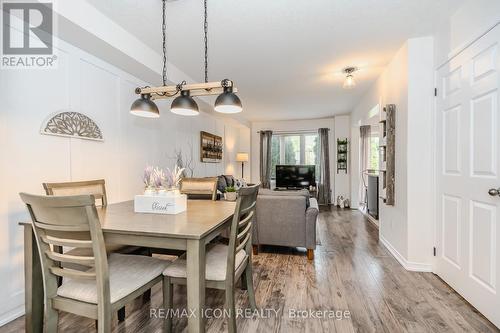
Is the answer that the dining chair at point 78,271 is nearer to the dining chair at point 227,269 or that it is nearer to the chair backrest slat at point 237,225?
the dining chair at point 227,269

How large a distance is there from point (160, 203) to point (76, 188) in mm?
839

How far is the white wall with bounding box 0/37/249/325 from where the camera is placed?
1.83 metres

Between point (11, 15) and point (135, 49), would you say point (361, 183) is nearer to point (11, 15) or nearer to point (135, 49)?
point (135, 49)

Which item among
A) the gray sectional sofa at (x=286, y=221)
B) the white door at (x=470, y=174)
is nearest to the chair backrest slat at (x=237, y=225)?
the gray sectional sofa at (x=286, y=221)

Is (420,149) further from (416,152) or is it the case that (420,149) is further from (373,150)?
(373,150)

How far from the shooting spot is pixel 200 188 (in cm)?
273

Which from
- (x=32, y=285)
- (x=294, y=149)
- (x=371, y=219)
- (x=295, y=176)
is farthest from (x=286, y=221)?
(x=294, y=149)

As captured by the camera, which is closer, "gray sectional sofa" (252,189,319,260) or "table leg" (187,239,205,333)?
"table leg" (187,239,205,333)

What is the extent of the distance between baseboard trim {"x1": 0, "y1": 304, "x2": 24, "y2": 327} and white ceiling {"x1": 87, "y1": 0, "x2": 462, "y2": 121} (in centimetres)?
256

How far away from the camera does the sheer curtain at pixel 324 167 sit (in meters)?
6.88

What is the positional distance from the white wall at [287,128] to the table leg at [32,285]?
6439 mm

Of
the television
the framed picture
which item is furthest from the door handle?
the television

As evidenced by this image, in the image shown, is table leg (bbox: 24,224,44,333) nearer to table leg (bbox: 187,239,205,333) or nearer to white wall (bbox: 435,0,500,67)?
table leg (bbox: 187,239,205,333)

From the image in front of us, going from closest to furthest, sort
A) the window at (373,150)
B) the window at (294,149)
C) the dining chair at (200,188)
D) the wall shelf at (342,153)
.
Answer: the dining chair at (200,188)
the window at (373,150)
the wall shelf at (342,153)
the window at (294,149)
